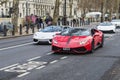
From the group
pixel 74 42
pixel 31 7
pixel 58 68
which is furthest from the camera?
pixel 31 7

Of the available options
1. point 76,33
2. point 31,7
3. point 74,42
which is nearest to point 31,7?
point 31,7

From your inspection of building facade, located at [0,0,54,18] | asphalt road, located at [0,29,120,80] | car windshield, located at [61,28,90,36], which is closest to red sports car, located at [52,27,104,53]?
car windshield, located at [61,28,90,36]

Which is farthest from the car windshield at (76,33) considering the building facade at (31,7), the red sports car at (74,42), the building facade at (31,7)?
the building facade at (31,7)

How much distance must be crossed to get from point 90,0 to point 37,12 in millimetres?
22300

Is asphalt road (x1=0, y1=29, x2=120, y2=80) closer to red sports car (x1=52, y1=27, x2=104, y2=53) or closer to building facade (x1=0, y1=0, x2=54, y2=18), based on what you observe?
red sports car (x1=52, y1=27, x2=104, y2=53)

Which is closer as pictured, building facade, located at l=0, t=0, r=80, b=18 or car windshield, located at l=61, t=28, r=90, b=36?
car windshield, located at l=61, t=28, r=90, b=36

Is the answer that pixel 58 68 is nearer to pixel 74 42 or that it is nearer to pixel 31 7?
pixel 74 42

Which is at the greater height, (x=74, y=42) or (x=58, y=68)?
(x=74, y=42)

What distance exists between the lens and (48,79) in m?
11.7

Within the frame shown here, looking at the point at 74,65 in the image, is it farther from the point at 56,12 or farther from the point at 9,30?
the point at 56,12

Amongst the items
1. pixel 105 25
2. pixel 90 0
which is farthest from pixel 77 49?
pixel 90 0

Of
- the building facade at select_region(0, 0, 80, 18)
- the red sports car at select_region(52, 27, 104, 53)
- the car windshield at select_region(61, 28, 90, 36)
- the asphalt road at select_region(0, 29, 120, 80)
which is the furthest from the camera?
the building facade at select_region(0, 0, 80, 18)

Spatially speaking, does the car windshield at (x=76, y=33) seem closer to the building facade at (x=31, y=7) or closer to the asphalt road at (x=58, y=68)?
the asphalt road at (x=58, y=68)

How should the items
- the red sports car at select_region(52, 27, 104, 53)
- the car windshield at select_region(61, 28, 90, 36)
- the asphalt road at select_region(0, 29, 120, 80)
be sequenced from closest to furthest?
the asphalt road at select_region(0, 29, 120, 80)
the red sports car at select_region(52, 27, 104, 53)
the car windshield at select_region(61, 28, 90, 36)
